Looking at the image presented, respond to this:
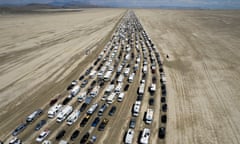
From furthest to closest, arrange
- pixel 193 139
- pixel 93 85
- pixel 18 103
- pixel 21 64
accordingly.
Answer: pixel 21 64, pixel 93 85, pixel 18 103, pixel 193 139

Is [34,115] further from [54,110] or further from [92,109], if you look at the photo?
[92,109]

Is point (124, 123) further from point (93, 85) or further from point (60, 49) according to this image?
point (60, 49)

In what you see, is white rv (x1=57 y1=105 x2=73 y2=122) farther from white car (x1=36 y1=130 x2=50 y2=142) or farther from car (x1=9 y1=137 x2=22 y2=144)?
car (x1=9 y1=137 x2=22 y2=144)

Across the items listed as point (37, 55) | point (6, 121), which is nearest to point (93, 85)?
point (6, 121)

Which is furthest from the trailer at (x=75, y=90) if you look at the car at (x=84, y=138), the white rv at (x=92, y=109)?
the car at (x=84, y=138)

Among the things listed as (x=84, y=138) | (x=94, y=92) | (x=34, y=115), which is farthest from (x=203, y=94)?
(x=34, y=115)
